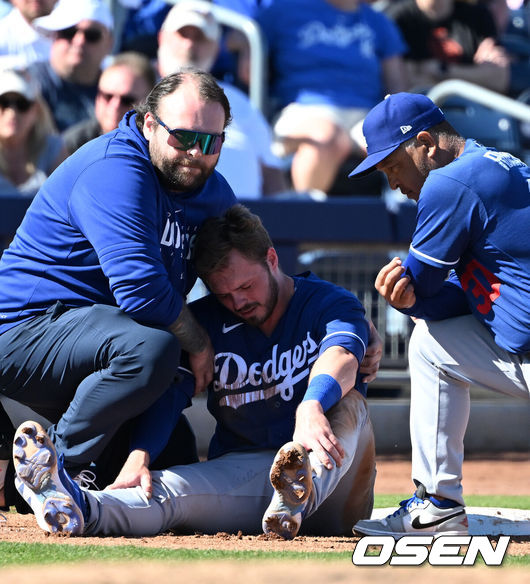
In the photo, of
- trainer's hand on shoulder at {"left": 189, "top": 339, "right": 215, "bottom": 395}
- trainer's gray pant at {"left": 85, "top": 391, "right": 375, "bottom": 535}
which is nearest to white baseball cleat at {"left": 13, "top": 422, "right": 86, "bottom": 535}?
trainer's gray pant at {"left": 85, "top": 391, "right": 375, "bottom": 535}

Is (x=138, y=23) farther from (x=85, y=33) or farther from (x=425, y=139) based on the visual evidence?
(x=425, y=139)

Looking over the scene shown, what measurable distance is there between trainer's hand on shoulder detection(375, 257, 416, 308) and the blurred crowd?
3772mm

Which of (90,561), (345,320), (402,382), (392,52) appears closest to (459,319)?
(345,320)

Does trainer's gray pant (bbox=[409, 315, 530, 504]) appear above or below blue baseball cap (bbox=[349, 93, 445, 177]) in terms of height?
below

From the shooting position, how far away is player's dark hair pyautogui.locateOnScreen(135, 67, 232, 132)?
4.16 m

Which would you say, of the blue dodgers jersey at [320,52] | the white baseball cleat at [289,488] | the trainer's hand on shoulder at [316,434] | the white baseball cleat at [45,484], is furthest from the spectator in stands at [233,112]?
the white baseball cleat at [45,484]

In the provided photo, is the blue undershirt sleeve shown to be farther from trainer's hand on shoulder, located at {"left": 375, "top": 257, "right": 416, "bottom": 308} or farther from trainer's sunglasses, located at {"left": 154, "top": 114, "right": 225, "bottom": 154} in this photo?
trainer's sunglasses, located at {"left": 154, "top": 114, "right": 225, "bottom": 154}

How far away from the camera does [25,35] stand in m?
8.20

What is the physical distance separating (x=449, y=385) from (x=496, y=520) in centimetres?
74

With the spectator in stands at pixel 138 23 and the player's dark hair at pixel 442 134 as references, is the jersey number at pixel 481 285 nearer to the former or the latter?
the player's dark hair at pixel 442 134

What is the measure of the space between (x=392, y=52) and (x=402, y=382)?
2879 millimetres

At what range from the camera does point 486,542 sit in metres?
3.57

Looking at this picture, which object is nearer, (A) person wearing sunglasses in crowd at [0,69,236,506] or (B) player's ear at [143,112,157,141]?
(A) person wearing sunglasses in crowd at [0,69,236,506]

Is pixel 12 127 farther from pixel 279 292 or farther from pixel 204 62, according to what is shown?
pixel 279 292
